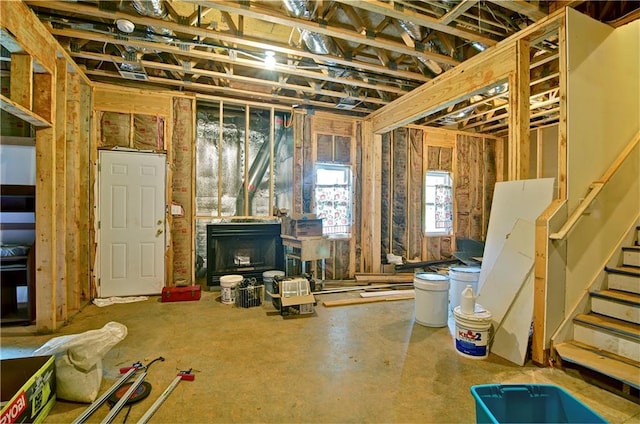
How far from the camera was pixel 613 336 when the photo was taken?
2418 mm

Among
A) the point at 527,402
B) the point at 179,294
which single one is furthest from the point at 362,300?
the point at 527,402

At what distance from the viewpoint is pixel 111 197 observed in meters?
4.37

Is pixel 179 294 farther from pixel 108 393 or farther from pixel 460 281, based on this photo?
pixel 460 281

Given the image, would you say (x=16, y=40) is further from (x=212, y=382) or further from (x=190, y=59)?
(x=212, y=382)

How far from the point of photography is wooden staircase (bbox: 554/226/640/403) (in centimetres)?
220

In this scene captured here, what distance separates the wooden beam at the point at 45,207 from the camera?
119 inches

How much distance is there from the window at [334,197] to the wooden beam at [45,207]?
12.2ft

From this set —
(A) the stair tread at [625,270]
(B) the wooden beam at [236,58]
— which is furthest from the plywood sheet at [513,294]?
(B) the wooden beam at [236,58]

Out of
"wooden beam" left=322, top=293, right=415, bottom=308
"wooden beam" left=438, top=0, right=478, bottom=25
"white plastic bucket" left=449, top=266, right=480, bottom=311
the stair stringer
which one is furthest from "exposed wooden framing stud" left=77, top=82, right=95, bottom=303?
the stair stringer

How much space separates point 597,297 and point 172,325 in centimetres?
429

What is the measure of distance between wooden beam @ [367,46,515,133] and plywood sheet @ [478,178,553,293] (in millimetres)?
1213

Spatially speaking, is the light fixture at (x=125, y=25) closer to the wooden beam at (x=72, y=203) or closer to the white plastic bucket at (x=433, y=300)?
the wooden beam at (x=72, y=203)

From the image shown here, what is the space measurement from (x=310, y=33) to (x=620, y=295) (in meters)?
4.02

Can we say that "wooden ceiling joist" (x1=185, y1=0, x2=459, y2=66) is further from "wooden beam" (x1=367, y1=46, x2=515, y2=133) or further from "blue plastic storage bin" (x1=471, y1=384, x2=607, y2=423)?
"blue plastic storage bin" (x1=471, y1=384, x2=607, y2=423)
